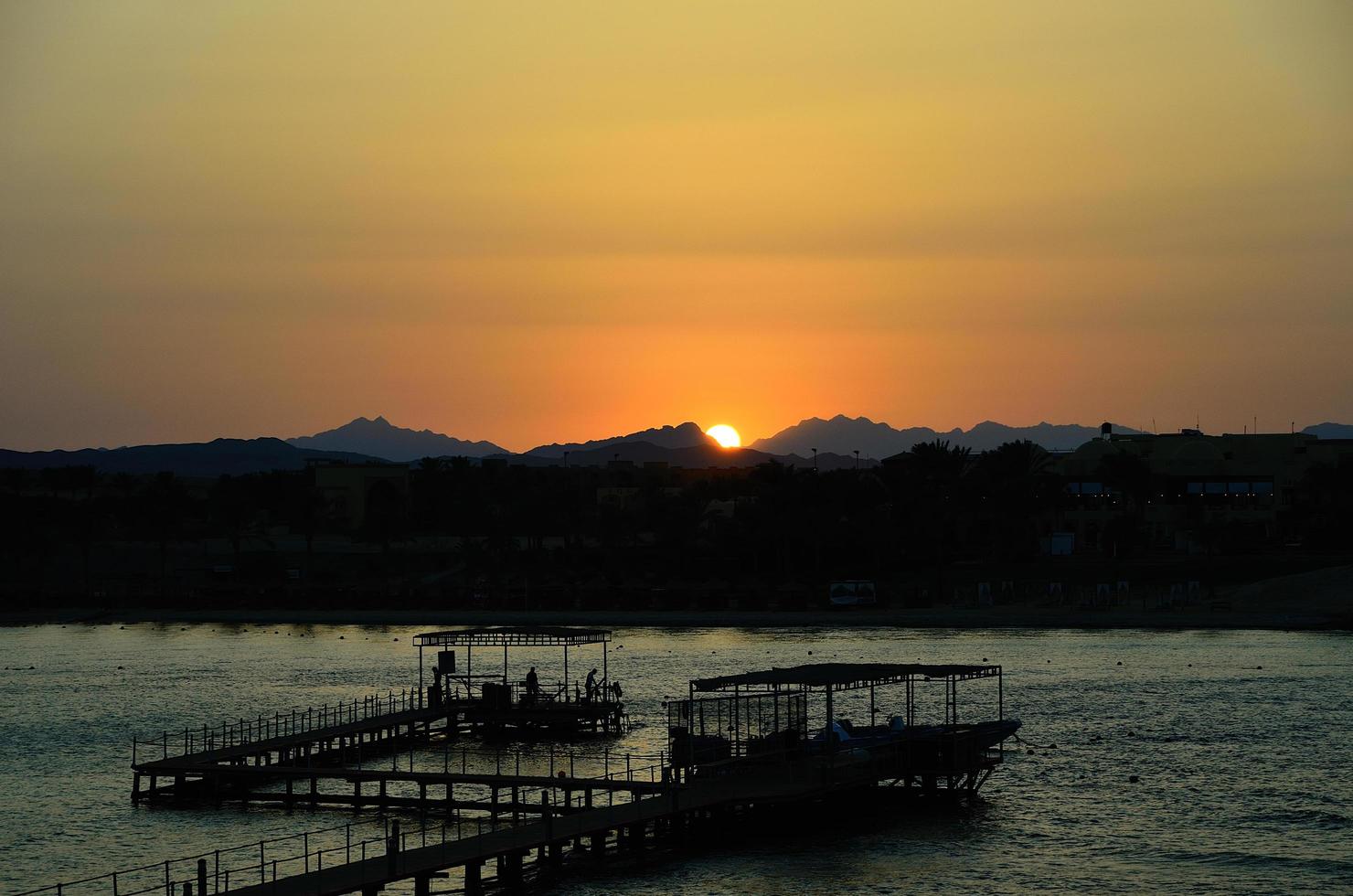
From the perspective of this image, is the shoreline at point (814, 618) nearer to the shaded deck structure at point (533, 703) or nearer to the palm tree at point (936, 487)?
the palm tree at point (936, 487)

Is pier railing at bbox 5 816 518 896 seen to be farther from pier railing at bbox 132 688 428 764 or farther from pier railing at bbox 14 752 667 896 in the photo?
pier railing at bbox 132 688 428 764

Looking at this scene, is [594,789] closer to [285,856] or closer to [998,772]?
[285,856]

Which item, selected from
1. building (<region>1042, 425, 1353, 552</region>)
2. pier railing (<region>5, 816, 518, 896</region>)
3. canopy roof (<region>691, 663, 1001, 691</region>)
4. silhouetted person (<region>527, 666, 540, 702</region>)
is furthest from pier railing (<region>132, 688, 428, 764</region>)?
building (<region>1042, 425, 1353, 552</region>)

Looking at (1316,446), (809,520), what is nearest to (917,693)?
(809,520)

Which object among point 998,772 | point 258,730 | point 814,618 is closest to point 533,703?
point 258,730

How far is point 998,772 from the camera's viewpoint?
63500 millimetres

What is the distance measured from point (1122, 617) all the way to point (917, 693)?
47.0m

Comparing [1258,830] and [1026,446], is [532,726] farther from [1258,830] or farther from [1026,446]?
[1026,446]

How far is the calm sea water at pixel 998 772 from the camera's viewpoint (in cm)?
4766

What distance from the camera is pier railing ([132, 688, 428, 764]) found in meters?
69.5

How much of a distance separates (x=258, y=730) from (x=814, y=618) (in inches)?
3068

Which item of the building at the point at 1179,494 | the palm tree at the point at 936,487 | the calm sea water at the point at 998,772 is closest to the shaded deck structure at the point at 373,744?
the calm sea water at the point at 998,772

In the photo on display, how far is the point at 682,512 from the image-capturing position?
167375 millimetres

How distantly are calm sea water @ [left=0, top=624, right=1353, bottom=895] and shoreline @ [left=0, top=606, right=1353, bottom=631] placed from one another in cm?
402
